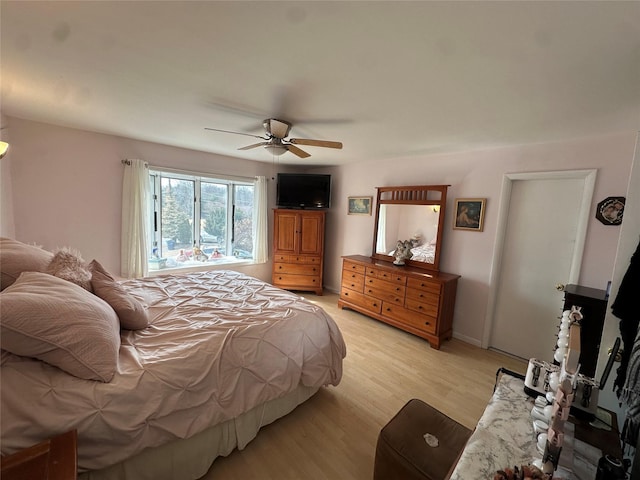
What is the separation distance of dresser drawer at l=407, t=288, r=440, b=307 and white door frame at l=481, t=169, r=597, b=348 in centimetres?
64

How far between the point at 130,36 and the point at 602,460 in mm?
2627

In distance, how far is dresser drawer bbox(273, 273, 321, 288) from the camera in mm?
4684

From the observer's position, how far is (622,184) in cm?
227

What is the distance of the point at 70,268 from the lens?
1.47 m

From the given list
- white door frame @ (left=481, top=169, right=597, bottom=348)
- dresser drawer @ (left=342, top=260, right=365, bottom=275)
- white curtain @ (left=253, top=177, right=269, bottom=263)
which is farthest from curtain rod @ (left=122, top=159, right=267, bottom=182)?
white door frame @ (left=481, top=169, right=597, bottom=348)

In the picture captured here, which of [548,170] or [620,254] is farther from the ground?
[548,170]

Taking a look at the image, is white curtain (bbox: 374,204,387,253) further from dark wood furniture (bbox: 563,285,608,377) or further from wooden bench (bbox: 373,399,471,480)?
wooden bench (bbox: 373,399,471,480)

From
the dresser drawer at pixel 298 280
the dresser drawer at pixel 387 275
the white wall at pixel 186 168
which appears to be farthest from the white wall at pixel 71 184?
the dresser drawer at pixel 387 275

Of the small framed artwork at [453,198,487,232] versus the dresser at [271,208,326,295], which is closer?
the small framed artwork at [453,198,487,232]

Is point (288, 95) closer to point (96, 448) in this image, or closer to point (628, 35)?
point (628, 35)

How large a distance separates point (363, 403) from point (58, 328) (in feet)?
6.61

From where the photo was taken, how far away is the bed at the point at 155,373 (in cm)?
101

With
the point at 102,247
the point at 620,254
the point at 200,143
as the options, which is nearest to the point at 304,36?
the point at 620,254

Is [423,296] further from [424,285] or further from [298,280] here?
[298,280]
